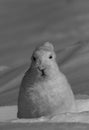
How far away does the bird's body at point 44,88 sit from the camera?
5137mm

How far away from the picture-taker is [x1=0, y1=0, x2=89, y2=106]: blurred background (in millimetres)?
11438

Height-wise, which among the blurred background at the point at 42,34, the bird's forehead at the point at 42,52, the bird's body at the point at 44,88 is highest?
the blurred background at the point at 42,34

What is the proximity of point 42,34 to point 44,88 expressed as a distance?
13535mm

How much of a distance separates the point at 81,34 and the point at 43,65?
486 inches

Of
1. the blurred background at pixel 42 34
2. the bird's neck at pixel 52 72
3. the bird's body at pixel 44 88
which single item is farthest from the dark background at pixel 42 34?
the bird's neck at pixel 52 72

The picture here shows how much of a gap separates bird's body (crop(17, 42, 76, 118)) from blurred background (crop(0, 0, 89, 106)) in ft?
14.0

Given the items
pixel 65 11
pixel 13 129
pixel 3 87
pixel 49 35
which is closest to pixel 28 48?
pixel 49 35

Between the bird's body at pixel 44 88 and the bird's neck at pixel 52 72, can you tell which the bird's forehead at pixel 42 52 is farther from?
the bird's neck at pixel 52 72

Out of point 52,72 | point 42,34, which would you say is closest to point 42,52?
point 52,72

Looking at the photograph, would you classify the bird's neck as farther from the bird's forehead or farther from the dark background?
the dark background

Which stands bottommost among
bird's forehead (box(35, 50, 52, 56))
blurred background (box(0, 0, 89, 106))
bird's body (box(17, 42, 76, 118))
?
bird's body (box(17, 42, 76, 118))

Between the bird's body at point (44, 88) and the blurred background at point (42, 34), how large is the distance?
4.28 metres

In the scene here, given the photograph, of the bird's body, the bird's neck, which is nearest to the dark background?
the bird's body

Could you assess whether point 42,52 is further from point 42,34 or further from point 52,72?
point 42,34
